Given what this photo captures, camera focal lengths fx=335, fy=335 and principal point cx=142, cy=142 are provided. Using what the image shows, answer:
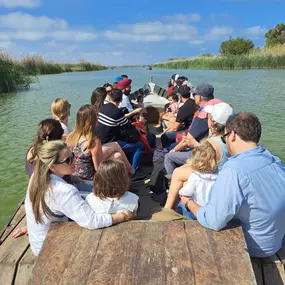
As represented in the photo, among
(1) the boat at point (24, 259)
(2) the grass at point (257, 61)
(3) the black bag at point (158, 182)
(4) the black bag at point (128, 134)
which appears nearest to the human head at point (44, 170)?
(1) the boat at point (24, 259)

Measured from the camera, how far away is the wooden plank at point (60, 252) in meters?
1.82

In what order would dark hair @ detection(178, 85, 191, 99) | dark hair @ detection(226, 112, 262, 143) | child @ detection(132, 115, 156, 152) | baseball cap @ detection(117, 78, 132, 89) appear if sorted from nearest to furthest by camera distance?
dark hair @ detection(226, 112, 262, 143) < child @ detection(132, 115, 156, 152) < dark hair @ detection(178, 85, 191, 99) < baseball cap @ detection(117, 78, 132, 89)

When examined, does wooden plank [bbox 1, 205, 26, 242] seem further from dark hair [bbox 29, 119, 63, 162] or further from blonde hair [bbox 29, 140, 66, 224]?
blonde hair [bbox 29, 140, 66, 224]

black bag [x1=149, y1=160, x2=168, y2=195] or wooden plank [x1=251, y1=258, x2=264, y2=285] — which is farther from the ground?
wooden plank [x1=251, y1=258, x2=264, y2=285]

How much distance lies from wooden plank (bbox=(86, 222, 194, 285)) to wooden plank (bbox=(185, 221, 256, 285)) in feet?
0.18

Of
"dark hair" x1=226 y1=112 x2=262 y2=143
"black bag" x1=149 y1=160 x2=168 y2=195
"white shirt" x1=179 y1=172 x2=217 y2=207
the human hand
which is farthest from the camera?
"black bag" x1=149 y1=160 x2=168 y2=195

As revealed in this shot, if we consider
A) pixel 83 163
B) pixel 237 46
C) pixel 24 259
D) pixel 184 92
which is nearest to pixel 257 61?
pixel 237 46

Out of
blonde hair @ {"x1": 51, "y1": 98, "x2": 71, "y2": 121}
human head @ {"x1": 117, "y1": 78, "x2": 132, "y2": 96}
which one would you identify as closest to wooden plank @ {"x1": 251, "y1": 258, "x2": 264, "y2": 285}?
blonde hair @ {"x1": 51, "y1": 98, "x2": 71, "y2": 121}

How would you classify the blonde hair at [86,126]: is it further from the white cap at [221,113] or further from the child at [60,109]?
the white cap at [221,113]

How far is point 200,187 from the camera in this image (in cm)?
283

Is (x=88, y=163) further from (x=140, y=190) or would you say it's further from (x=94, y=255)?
(x=94, y=255)

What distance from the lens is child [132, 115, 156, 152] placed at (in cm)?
494

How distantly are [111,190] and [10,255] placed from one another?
1042 millimetres

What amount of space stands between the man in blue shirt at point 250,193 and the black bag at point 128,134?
233 cm
